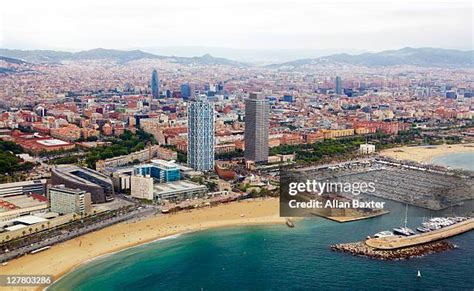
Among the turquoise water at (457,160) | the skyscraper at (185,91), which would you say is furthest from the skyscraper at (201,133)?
the skyscraper at (185,91)

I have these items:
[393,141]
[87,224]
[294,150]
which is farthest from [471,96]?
[87,224]

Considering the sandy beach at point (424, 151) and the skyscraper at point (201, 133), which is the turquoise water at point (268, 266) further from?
the sandy beach at point (424, 151)

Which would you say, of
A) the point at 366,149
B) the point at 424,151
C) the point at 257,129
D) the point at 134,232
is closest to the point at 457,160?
the point at 424,151

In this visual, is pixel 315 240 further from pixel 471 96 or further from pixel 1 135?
pixel 471 96

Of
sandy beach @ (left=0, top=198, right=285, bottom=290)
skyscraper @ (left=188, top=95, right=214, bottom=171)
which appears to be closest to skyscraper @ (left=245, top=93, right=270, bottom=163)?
skyscraper @ (left=188, top=95, right=214, bottom=171)

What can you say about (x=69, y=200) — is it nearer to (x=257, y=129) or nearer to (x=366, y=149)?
(x=257, y=129)

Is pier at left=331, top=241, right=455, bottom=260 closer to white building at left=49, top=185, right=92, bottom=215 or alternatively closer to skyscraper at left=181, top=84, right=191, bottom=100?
white building at left=49, top=185, right=92, bottom=215
